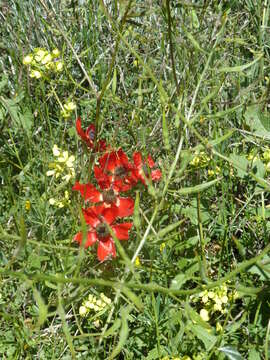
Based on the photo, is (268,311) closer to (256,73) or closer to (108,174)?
(108,174)

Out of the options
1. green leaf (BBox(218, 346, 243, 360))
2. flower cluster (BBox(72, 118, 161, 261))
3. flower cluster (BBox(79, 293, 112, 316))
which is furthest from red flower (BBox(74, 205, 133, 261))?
green leaf (BBox(218, 346, 243, 360))

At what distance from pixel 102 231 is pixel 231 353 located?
42 centimetres

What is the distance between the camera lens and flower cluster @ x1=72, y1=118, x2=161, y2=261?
1.38 metres

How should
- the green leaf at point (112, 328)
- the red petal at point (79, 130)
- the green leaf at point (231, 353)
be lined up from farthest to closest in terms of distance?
1. the red petal at point (79, 130)
2. the green leaf at point (231, 353)
3. the green leaf at point (112, 328)

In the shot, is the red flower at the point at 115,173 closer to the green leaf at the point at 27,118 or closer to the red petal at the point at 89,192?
the red petal at the point at 89,192

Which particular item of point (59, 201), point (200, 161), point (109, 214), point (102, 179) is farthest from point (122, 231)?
point (200, 161)

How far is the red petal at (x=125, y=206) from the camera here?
1410 millimetres

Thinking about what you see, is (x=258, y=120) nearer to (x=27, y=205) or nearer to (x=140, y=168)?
(x=140, y=168)

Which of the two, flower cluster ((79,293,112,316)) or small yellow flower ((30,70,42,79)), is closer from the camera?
flower cluster ((79,293,112,316))

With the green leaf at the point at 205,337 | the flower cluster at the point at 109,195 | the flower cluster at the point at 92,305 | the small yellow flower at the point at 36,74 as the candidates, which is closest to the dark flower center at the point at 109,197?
the flower cluster at the point at 109,195

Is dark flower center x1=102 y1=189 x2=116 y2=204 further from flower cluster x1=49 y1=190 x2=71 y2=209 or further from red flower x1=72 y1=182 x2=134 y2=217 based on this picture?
flower cluster x1=49 y1=190 x2=71 y2=209

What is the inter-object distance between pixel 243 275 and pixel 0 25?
4.60 feet

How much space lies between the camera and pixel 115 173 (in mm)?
1503

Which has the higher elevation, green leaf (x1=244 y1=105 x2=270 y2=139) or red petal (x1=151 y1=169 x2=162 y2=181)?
green leaf (x1=244 y1=105 x2=270 y2=139)
